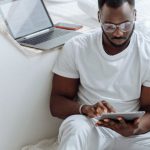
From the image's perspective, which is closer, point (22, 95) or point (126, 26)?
point (126, 26)

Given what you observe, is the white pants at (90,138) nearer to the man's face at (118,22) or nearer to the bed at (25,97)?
the bed at (25,97)

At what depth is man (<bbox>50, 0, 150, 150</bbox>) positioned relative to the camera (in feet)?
4.05

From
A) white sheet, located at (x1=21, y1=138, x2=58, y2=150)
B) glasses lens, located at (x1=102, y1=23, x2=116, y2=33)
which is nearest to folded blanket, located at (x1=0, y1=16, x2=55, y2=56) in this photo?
glasses lens, located at (x1=102, y1=23, x2=116, y2=33)

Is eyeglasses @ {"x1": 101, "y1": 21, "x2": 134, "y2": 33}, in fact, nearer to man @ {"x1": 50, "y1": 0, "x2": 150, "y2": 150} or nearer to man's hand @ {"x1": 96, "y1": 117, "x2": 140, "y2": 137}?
man @ {"x1": 50, "y1": 0, "x2": 150, "y2": 150}

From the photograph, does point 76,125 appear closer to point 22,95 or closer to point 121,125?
point 121,125

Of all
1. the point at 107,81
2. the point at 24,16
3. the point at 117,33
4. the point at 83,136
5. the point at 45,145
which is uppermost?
the point at 24,16

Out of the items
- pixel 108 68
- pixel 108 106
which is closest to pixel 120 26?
pixel 108 68

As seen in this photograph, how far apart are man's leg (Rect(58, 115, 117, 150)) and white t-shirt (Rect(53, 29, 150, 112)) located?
0.13 metres

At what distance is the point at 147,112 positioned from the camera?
4.37 feet

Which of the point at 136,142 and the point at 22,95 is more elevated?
the point at 22,95

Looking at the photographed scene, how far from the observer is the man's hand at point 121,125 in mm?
1191

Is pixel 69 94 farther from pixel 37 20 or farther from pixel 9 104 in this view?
pixel 37 20

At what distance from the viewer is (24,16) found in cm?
148

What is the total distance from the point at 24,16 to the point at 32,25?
51 millimetres
